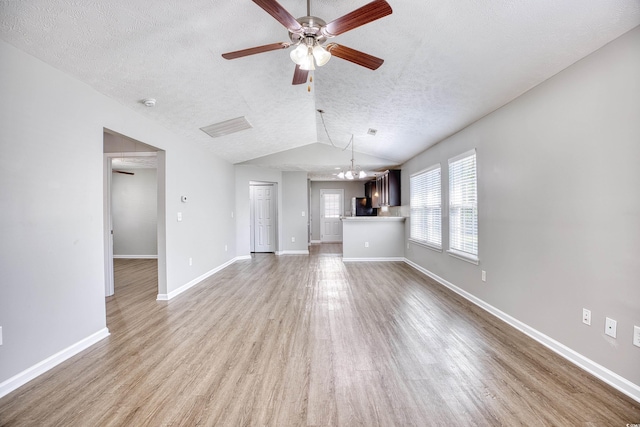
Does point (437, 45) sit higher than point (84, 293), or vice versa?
point (437, 45)

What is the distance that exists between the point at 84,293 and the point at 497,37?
4077 millimetres

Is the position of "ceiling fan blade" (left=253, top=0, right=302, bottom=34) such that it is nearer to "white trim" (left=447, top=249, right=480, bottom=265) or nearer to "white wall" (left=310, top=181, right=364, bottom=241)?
"white trim" (left=447, top=249, right=480, bottom=265)

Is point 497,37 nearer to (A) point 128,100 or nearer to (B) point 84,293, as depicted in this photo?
(A) point 128,100

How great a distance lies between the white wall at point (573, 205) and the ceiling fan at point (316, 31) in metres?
1.62

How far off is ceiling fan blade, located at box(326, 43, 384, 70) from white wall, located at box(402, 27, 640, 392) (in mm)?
1605

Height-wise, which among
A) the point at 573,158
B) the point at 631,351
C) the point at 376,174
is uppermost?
the point at 376,174

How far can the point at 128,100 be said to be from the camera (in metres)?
3.03

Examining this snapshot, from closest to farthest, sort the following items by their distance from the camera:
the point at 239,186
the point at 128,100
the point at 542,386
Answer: the point at 542,386 → the point at 128,100 → the point at 239,186

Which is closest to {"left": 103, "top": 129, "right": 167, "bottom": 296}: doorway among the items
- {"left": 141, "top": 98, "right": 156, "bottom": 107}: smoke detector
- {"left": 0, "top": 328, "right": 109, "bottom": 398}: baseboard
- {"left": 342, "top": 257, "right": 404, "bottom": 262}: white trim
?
{"left": 141, "top": 98, "right": 156, "bottom": 107}: smoke detector

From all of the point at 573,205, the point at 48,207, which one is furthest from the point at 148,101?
the point at 573,205

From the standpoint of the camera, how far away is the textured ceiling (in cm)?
186

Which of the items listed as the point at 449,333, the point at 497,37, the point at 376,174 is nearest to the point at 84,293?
the point at 449,333

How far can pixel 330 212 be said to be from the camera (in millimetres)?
10781

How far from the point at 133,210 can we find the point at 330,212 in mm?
6369
